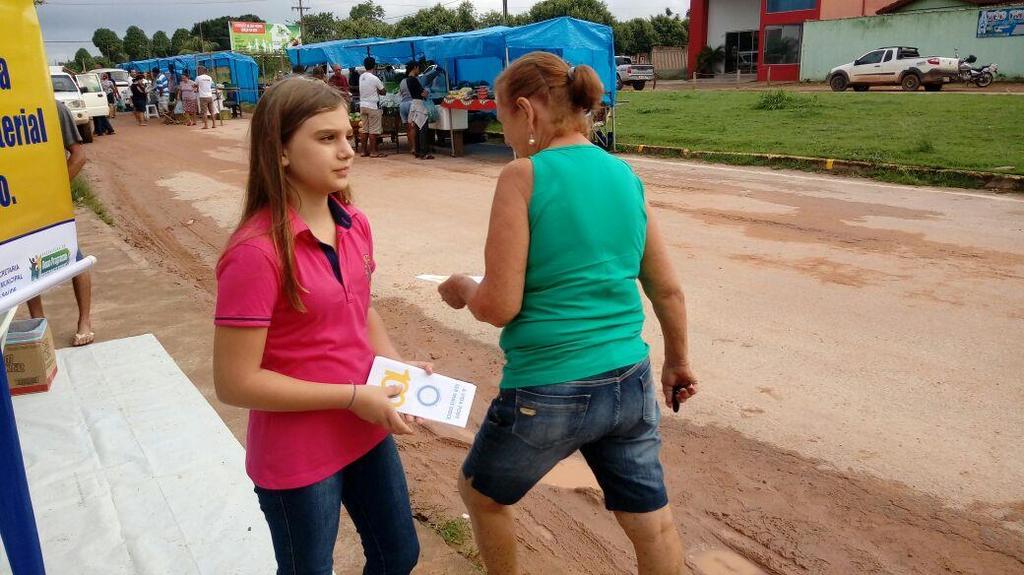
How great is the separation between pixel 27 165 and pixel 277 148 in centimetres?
71

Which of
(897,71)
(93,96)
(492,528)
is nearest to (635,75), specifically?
(897,71)

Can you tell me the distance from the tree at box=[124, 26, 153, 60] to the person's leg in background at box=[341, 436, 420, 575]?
98641 millimetres

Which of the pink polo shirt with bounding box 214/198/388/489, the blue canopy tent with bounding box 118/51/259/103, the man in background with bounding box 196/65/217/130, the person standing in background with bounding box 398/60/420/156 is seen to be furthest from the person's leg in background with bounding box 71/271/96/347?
the blue canopy tent with bounding box 118/51/259/103

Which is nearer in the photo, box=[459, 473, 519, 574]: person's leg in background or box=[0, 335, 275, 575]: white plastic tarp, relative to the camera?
box=[459, 473, 519, 574]: person's leg in background

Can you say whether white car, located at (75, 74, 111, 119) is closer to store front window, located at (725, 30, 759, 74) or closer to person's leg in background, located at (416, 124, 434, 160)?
person's leg in background, located at (416, 124, 434, 160)

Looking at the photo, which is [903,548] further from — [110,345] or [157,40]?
[157,40]

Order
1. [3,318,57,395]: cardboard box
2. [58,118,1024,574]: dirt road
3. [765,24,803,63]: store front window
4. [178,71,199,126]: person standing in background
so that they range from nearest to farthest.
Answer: [58,118,1024,574]: dirt road < [3,318,57,395]: cardboard box < [178,71,199,126]: person standing in background < [765,24,803,63]: store front window

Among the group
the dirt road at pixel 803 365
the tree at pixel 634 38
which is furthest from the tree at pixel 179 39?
the dirt road at pixel 803 365

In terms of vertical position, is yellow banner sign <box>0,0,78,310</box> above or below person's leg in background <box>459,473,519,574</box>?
above

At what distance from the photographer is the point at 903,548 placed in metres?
2.99

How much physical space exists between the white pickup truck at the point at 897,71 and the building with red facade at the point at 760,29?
27.6 ft

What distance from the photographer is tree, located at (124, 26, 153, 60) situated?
297ft

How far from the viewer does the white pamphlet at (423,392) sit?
194 centimetres

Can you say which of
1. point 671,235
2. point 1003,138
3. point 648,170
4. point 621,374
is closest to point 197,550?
point 621,374
